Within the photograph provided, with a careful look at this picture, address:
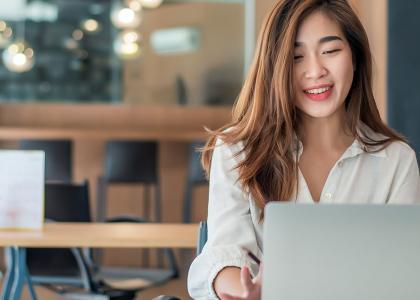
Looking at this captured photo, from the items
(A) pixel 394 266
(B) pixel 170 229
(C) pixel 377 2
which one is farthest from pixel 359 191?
(C) pixel 377 2

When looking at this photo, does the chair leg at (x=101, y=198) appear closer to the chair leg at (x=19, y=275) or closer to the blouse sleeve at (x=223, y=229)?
the chair leg at (x=19, y=275)

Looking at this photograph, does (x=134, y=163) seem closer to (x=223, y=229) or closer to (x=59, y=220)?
(x=59, y=220)

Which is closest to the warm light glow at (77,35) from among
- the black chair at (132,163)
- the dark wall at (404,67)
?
the black chair at (132,163)

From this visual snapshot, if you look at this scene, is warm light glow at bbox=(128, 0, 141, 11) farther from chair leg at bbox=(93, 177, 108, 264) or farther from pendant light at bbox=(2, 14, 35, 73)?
chair leg at bbox=(93, 177, 108, 264)

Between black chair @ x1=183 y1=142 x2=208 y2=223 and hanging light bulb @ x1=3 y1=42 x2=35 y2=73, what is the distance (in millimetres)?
2181

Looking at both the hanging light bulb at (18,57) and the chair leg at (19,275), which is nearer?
the chair leg at (19,275)

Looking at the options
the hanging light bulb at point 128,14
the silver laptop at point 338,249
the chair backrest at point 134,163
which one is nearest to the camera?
the silver laptop at point 338,249

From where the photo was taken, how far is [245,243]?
195 cm

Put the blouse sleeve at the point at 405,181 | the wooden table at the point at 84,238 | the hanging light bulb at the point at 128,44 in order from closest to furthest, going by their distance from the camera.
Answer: the blouse sleeve at the point at 405,181 < the wooden table at the point at 84,238 < the hanging light bulb at the point at 128,44

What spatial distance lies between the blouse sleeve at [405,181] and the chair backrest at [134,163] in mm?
5037

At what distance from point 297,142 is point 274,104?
143 millimetres

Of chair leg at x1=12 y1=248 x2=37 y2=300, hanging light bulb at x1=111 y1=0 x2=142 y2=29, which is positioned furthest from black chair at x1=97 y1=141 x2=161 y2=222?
chair leg at x1=12 y1=248 x2=37 y2=300

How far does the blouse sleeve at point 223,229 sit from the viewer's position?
1.88 meters

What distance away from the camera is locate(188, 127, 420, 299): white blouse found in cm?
190
